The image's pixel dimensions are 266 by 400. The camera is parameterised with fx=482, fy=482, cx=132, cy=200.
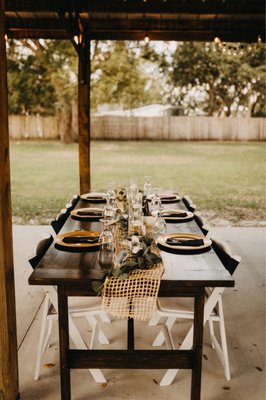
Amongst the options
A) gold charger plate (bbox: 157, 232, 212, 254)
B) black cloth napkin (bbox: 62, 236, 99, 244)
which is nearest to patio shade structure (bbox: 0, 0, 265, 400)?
black cloth napkin (bbox: 62, 236, 99, 244)

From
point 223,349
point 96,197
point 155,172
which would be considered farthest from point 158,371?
point 155,172

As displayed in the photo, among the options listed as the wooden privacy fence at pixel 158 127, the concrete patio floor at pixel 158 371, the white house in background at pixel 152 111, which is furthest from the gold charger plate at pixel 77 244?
the white house in background at pixel 152 111

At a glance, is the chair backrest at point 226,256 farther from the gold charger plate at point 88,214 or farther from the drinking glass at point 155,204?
the gold charger plate at point 88,214

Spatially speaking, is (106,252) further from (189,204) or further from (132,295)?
(189,204)

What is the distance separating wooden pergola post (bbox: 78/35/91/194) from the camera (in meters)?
5.71

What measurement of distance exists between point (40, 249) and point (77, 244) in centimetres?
23

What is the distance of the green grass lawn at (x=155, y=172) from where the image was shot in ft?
28.6

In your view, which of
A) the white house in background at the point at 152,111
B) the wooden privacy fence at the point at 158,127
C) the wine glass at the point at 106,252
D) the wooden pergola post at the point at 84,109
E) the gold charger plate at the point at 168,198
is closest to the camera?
the wine glass at the point at 106,252

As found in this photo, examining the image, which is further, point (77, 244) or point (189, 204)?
point (189, 204)

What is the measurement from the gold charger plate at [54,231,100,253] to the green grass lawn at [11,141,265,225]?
14.6 feet

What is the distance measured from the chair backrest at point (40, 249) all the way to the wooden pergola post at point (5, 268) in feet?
0.97

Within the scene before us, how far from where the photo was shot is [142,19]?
5.50m

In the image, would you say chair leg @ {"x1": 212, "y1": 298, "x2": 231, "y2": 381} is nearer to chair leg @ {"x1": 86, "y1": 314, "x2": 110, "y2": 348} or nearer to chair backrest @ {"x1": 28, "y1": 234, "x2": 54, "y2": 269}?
chair leg @ {"x1": 86, "y1": 314, "x2": 110, "y2": 348}

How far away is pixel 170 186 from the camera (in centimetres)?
1074
